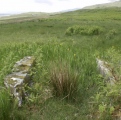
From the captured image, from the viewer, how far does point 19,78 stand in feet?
22.0

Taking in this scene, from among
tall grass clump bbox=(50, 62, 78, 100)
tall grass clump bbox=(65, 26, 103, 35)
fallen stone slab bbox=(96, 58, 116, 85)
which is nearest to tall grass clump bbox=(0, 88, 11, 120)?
tall grass clump bbox=(50, 62, 78, 100)

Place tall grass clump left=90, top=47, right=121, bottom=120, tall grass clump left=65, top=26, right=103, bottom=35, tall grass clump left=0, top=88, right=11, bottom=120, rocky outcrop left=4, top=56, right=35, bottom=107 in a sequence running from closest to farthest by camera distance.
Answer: tall grass clump left=90, top=47, right=121, bottom=120 < tall grass clump left=0, top=88, right=11, bottom=120 < rocky outcrop left=4, top=56, right=35, bottom=107 < tall grass clump left=65, top=26, right=103, bottom=35

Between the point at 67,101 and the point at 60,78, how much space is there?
585 mm

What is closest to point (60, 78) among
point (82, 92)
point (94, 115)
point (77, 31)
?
point (82, 92)

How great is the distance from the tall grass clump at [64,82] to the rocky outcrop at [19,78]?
697mm

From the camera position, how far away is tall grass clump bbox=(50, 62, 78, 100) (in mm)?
6227

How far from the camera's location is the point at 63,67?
649cm

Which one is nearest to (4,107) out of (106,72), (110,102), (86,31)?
(110,102)

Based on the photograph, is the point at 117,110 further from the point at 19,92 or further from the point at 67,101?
the point at 19,92

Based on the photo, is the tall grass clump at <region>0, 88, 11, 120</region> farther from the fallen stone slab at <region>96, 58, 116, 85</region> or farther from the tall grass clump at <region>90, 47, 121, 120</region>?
the fallen stone slab at <region>96, 58, 116, 85</region>

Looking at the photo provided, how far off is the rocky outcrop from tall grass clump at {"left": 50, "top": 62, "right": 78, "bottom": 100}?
2.29 ft

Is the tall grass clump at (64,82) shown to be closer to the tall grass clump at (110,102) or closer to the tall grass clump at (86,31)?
the tall grass clump at (110,102)

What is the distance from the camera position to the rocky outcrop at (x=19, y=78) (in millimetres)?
6198

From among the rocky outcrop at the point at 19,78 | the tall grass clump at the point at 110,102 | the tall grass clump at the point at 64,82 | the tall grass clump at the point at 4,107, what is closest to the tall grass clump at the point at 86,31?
the rocky outcrop at the point at 19,78
